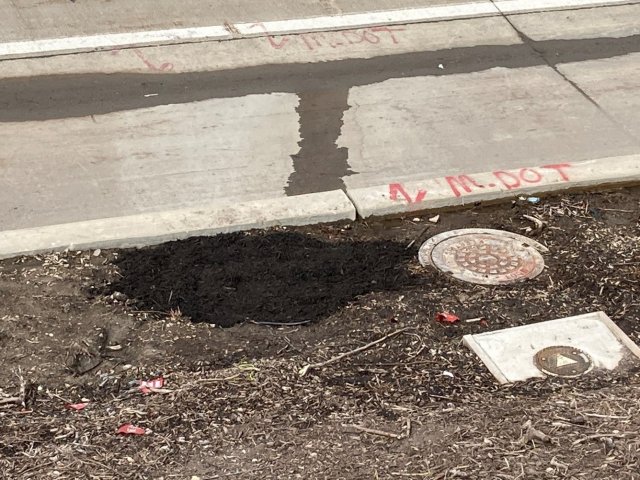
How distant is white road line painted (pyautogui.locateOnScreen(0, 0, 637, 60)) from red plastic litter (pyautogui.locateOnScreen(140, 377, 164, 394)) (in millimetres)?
5153

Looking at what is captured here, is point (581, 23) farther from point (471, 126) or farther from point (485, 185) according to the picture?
point (485, 185)

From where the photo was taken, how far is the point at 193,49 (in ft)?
29.8

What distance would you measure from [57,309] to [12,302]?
0.87 ft

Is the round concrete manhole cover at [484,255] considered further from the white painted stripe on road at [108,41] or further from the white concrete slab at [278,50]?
the white painted stripe on road at [108,41]

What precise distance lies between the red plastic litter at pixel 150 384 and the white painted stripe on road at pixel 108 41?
515 cm

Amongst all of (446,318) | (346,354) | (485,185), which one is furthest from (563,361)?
(485,185)

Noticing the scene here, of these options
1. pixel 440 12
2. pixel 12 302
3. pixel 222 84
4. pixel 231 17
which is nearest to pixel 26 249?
pixel 12 302

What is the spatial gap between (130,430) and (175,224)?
2.02 meters

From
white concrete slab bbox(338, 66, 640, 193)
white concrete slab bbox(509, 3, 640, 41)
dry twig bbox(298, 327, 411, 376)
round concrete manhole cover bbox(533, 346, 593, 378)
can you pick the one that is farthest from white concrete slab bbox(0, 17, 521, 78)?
round concrete manhole cover bbox(533, 346, 593, 378)

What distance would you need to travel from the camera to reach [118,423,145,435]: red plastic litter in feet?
13.6

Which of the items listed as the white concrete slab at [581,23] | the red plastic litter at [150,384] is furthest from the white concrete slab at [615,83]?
the red plastic litter at [150,384]

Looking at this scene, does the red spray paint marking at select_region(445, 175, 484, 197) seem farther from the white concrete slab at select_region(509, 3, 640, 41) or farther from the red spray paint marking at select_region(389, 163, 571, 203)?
the white concrete slab at select_region(509, 3, 640, 41)

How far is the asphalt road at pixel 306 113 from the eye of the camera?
675 centimetres

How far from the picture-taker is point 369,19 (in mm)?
9773
